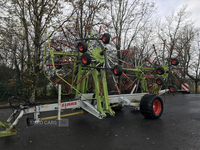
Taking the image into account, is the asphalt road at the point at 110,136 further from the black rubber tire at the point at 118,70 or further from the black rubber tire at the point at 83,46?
the black rubber tire at the point at 83,46

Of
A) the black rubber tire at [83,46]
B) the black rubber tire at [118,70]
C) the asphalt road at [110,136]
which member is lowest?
the asphalt road at [110,136]

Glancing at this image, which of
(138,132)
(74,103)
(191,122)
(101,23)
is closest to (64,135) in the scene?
(74,103)

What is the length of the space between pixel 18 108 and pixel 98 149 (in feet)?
8.99

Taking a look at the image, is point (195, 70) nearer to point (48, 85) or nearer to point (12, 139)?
point (48, 85)

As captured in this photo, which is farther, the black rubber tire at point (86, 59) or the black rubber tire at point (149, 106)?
the black rubber tire at point (149, 106)

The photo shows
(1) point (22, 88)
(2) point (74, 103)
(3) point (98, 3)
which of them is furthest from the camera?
(3) point (98, 3)

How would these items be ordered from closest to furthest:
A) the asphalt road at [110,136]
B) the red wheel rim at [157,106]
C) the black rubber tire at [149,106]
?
the asphalt road at [110,136]
the black rubber tire at [149,106]
the red wheel rim at [157,106]

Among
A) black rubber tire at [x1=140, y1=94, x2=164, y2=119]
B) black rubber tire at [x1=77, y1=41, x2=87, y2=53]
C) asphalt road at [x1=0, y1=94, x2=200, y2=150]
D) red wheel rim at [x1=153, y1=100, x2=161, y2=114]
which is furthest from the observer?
red wheel rim at [x1=153, y1=100, x2=161, y2=114]

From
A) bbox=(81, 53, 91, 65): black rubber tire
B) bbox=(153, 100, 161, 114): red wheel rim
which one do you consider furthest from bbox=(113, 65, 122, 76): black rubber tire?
bbox=(153, 100, 161, 114): red wheel rim

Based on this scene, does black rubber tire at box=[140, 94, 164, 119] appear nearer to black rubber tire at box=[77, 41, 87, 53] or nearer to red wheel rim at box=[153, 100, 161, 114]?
red wheel rim at box=[153, 100, 161, 114]

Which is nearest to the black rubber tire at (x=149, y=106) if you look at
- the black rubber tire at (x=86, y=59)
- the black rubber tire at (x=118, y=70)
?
the black rubber tire at (x=118, y=70)

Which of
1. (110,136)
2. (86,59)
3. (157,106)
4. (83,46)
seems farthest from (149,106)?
(83,46)

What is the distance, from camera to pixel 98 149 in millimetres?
4133

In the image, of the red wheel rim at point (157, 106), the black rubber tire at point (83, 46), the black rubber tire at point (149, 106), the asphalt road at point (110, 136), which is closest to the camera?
the asphalt road at point (110, 136)
